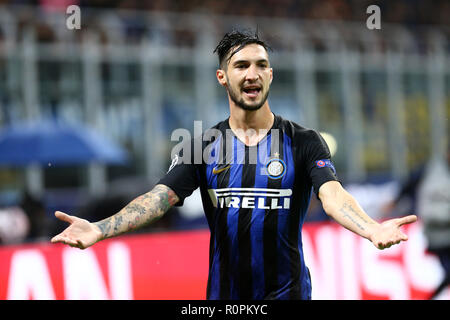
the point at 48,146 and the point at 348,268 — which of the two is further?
the point at 48,146

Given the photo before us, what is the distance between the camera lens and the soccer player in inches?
181

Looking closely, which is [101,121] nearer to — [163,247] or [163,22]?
[163,22]

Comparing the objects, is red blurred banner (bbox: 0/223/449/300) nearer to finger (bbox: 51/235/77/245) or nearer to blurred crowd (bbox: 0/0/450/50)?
finger (bbox: 51/235/77/245)

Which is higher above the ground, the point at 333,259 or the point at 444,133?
the point at 444,133

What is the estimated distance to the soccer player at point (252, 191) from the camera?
15.1 feet

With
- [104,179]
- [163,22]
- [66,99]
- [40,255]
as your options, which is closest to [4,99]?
[66,99]

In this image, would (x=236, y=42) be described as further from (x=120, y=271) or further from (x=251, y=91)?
(x=120, y=271)

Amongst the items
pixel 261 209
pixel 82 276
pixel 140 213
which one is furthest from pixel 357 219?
pixel 82 276

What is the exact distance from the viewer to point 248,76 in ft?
15.1

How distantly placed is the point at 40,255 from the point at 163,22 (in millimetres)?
7321

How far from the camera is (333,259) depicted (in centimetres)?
893

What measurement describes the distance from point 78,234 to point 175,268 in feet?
14.1

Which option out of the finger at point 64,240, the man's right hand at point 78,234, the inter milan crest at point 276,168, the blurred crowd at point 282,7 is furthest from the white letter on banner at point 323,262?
the blurred crowd at point 282,7

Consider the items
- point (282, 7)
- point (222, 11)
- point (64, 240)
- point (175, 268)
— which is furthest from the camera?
point (282, 7)
